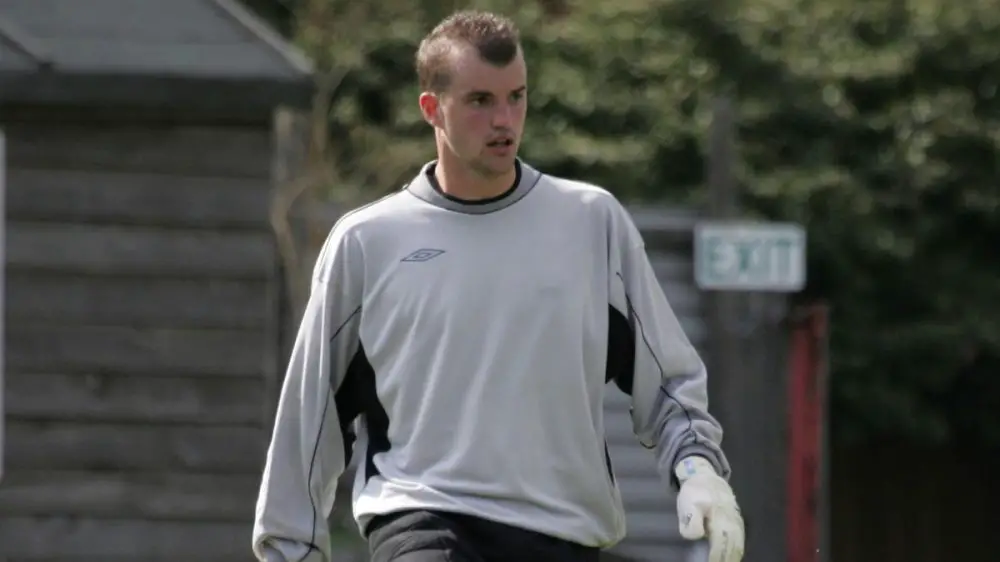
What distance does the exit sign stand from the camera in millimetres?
8375

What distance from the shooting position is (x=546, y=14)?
41.1ft

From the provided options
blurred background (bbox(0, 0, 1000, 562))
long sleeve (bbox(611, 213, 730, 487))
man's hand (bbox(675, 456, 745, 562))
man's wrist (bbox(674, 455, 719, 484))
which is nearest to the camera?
man's hand (bbox(675, 456, 745, 562))

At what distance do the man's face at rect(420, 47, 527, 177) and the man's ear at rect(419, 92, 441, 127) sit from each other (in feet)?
0.24

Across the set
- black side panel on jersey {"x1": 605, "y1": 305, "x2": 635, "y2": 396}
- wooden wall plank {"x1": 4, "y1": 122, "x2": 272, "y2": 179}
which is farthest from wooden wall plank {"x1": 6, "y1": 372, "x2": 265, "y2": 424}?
black side panel on jersey {"x1": 605, "y1": 305, "x2": 635, "y2": 396}

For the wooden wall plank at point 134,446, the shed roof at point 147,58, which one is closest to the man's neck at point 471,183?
the shed roof at point 147,58

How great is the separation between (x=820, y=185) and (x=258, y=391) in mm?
4317

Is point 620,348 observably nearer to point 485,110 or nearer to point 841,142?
point 485,110

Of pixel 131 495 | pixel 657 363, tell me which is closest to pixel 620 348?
pixel 657 363

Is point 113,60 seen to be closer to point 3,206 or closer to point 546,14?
point 3,206

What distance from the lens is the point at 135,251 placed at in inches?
286

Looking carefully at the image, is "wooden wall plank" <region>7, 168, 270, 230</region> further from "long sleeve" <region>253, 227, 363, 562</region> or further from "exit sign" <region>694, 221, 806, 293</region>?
"long sleeve" <region>253, 227, 363, 562</region>

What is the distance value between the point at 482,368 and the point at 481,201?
0.31m

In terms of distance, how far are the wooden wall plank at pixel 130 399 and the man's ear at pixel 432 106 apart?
359cm

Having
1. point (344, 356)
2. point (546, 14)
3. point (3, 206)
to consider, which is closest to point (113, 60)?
point (3, 206)
